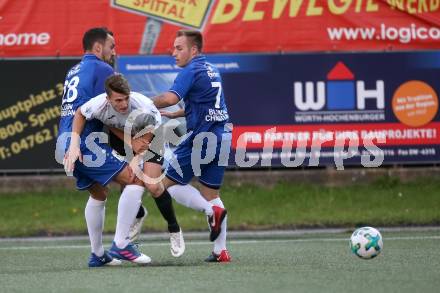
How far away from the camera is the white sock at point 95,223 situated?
1023cm

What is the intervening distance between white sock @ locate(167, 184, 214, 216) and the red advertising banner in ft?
19.2

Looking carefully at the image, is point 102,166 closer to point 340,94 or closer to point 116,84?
point 116,84

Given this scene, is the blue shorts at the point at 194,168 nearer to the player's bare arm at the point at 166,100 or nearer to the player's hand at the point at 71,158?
the player's bare arm at the point at 166,100

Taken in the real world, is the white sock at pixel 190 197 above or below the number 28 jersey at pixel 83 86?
below

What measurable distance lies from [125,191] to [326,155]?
21.9 ft

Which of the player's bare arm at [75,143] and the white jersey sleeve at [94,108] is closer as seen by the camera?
the player's bare arm at [75,143]

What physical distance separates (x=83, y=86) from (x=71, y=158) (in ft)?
2.48

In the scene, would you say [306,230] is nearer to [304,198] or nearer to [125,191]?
[304,198]

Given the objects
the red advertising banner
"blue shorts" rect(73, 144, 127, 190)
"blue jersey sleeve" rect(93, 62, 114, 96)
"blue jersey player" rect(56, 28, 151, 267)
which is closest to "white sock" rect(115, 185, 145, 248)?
"blue jersey player" rect(56, 28, 151, 267)

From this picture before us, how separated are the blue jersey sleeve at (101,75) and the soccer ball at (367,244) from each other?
8.19ft

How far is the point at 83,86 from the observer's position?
10227mm

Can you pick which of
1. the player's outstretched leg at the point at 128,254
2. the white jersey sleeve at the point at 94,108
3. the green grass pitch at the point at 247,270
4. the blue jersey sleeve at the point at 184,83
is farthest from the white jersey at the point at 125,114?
the green grass pitch at the point at 247,270

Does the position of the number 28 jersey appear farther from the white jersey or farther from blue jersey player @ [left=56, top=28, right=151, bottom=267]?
the white jersey

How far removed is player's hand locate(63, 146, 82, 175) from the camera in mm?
9742
